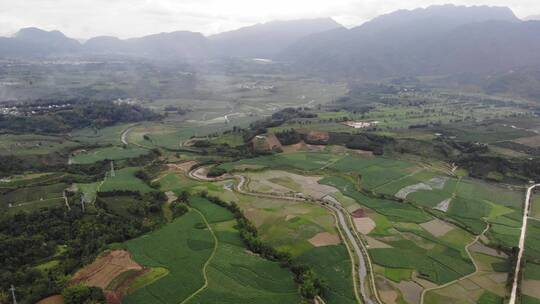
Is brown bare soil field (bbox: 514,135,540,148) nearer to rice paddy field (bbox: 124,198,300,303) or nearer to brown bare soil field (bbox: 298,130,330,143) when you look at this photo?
brown bare soil field (bbox: 298,130,330,143)

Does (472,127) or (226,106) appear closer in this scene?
(472,127)

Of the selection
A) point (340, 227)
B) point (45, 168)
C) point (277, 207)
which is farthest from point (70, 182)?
point (340, 227)

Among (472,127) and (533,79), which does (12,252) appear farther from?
(533,79)

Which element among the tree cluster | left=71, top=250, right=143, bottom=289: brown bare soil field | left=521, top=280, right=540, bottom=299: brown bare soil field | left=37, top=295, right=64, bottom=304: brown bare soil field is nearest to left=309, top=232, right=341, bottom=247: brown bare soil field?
the tree cluster

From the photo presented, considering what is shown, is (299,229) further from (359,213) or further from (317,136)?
(317,136)

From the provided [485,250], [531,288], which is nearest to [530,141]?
[485,250]
